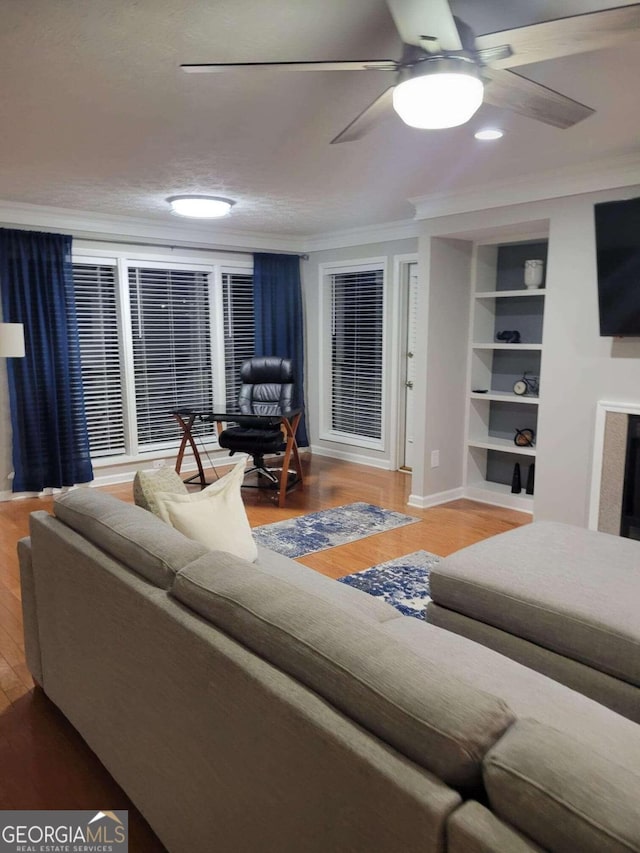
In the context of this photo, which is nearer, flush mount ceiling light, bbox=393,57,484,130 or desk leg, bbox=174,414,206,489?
flush mount ceiling light, bbox=393,57,484,130

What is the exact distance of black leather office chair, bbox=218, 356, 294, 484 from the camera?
5.18 meters

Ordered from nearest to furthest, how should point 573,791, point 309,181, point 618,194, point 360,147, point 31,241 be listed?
point 573,791 < point 360,147 < point 618,194 < point 309,181 < point 31,241

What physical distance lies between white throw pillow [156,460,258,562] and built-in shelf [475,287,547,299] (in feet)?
10.1

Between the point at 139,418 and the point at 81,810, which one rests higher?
the point at 139,418

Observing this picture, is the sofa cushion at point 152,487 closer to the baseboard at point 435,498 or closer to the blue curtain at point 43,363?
the baseboard at point 435,498

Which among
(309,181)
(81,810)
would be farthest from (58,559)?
(309,181)

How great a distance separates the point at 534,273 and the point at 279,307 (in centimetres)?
279

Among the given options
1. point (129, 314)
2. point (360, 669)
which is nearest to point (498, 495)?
point (129, 314)

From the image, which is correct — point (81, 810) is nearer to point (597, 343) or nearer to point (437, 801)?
point (437, 801)

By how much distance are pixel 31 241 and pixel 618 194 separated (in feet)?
13.8

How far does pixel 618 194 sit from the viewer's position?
351cm

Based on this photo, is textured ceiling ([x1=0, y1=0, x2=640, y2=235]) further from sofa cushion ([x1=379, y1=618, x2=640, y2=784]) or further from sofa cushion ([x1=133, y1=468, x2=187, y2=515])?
sofa cushion ([x1=379, y1=618, x2=640, y2=784])

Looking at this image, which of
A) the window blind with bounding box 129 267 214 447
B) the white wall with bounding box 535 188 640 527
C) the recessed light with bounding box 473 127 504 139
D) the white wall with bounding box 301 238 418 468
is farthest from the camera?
Result: the white wall with bounding box 301 238 418 468

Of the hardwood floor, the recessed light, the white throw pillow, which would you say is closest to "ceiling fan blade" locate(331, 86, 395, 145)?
the recessed light
